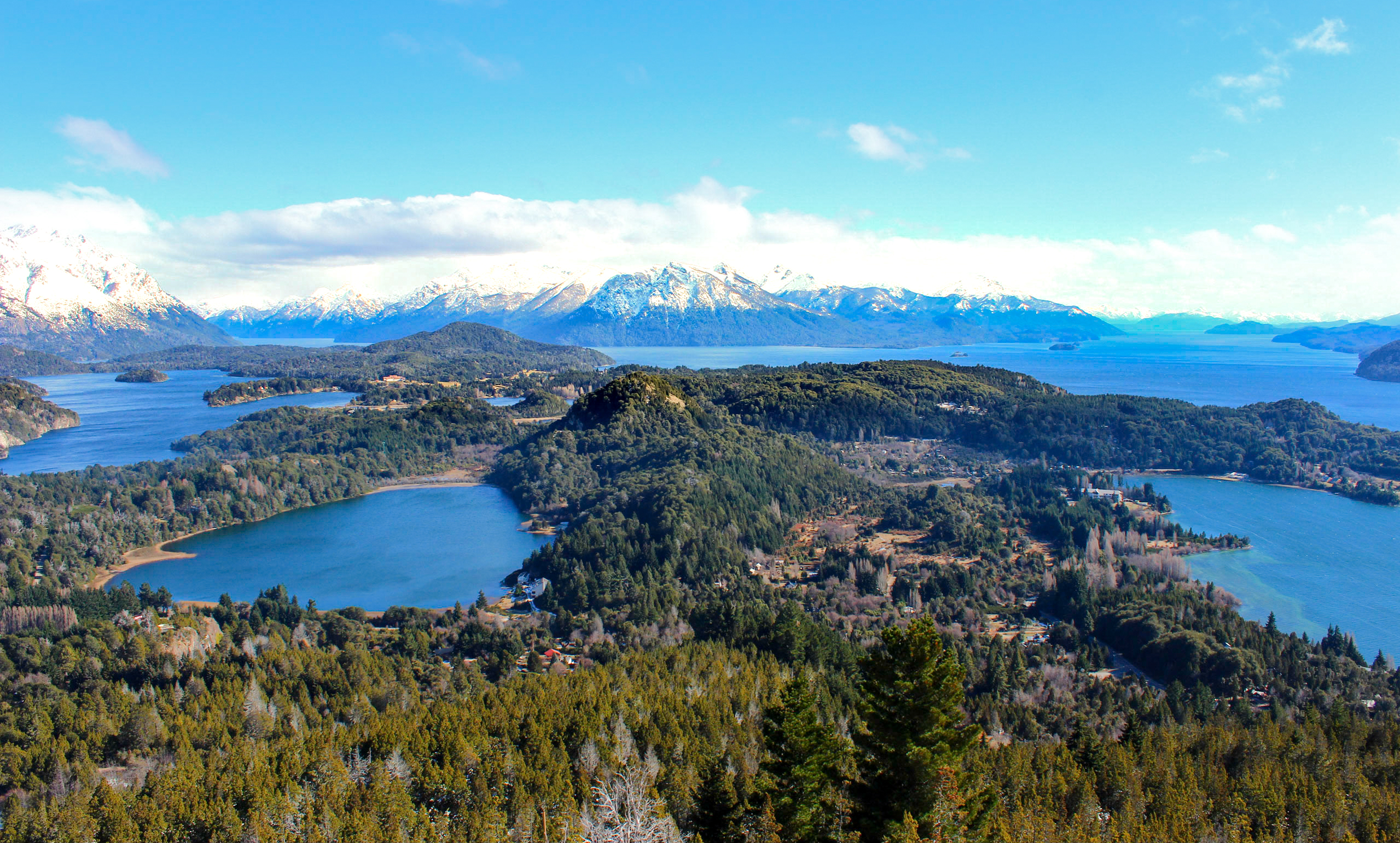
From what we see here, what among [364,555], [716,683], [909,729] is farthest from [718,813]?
[364,555]

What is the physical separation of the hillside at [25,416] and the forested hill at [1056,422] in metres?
136

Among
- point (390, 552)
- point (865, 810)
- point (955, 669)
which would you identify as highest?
point (955, 669)

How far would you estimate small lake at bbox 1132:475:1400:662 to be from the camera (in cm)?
6900

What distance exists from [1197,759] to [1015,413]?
4673 inches

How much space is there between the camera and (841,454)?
136 metres

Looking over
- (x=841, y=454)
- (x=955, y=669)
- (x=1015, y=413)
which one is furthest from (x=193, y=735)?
(x=1015, y=413)

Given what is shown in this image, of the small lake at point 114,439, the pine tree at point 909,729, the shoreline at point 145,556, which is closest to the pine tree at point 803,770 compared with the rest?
the pine tree at point 909,729

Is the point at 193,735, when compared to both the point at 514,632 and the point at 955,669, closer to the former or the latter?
the point at 514,632

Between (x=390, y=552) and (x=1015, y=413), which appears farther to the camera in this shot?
(x=1015, y=413)

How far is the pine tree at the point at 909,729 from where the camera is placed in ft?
64.3

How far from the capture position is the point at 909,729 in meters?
19.9

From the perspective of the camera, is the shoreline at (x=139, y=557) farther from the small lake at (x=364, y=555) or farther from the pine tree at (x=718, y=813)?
the pine tree at (x=718, y=813)

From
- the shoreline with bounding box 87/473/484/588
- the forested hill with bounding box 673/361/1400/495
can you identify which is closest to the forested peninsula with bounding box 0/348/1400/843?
the shoreline with bounding box 87/473/484/588

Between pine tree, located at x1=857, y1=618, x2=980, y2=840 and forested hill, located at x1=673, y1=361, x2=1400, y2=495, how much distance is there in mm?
125302
